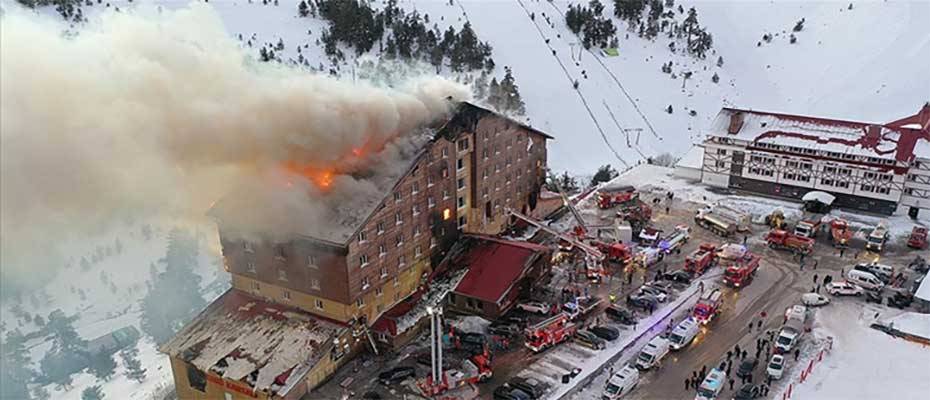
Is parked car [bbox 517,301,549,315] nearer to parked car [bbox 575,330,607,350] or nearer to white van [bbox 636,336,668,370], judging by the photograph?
parked car [bbox 575,330,607,350]

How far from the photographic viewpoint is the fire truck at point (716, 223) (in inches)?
1922

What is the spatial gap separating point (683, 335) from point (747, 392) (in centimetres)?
458

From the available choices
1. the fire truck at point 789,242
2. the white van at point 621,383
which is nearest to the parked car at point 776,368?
the white van at point 621,383

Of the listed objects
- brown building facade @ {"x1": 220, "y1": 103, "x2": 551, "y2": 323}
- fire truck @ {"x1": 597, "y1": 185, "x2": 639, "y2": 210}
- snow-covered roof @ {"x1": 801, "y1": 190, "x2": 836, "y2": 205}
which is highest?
brown building facade @ {"x1": 220, "y1": 103, "x2": 551, "y2": 323}

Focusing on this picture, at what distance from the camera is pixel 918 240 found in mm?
46406

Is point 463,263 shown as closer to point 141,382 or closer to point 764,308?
point 764,308

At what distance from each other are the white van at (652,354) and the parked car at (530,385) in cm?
491

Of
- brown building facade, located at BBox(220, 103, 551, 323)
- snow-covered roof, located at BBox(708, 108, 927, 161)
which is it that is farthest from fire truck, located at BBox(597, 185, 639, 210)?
brown building facade, located at BBox(220, 103, 551, 323)

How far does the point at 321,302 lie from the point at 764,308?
930 inches

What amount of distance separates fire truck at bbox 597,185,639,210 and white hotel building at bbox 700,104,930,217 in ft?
25.6

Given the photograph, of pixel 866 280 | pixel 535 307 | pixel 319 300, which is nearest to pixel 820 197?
pixel 866 280

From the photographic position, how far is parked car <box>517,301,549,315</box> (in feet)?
126

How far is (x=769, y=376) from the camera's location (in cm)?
3319

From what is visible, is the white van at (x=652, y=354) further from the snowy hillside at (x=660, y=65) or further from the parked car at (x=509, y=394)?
the snowy hillside at (x=660, y=65)
